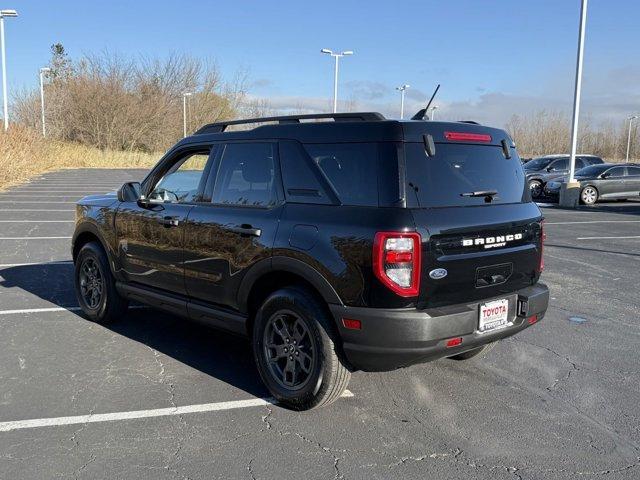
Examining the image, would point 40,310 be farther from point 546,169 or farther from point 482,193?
point 546,169

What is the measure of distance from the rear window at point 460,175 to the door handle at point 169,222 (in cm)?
210

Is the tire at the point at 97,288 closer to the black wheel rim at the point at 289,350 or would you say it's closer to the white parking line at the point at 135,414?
the white parking line at the point at 135,414

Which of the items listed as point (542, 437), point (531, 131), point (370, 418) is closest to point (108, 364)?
point (370, 418)

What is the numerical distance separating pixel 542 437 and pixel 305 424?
1450 mm

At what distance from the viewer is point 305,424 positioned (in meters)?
3.69

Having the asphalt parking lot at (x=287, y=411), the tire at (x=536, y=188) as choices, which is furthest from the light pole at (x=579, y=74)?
the asphalt parking lot at (x=287, y=411)

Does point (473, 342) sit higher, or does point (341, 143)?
point (341, 143)

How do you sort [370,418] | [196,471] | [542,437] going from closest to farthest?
[196,471] → [542,437] → [370,418]

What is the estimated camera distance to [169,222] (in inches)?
188

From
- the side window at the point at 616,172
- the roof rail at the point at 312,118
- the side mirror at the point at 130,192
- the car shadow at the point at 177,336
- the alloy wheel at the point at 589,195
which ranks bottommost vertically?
the car shadow at the point at 177,336

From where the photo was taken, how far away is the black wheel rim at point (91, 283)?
5792 mm

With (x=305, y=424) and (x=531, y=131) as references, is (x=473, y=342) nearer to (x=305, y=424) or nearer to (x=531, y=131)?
(x=305, y=424)

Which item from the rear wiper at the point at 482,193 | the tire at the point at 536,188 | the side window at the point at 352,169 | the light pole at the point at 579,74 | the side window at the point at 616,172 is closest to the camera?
the side window at the point at 352,169

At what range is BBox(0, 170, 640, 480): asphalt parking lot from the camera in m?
3.21
